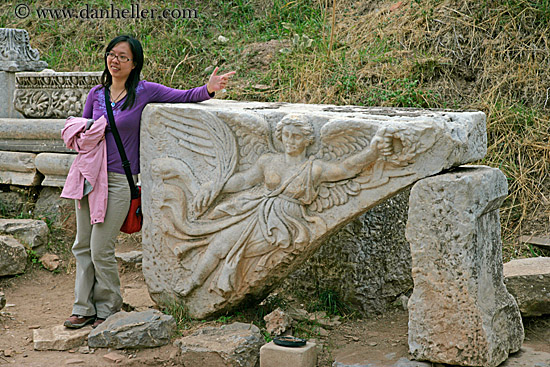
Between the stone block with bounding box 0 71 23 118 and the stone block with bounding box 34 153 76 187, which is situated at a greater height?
the stone block with bounding box 0 71 23 118

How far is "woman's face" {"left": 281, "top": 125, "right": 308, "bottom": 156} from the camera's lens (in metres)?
3.69

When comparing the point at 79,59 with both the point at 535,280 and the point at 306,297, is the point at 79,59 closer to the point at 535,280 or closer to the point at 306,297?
the point at 306,297

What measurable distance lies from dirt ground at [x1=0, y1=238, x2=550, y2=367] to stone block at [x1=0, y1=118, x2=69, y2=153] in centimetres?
143

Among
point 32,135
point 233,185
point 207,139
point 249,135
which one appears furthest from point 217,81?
point 32,135

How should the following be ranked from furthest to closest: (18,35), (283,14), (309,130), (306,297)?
(283,14) → (18,35) → (306,297) → (309,130)

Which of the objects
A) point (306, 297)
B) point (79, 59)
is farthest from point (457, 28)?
point (79, 59)

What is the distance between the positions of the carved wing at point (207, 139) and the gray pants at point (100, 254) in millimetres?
459

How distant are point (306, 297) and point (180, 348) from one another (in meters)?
1.19

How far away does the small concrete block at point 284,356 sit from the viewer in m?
3.54

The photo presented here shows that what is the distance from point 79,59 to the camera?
27.0ft

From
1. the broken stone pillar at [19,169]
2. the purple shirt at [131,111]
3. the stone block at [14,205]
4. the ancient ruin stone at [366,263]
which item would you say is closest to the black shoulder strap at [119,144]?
the purple shirt at [131,111]

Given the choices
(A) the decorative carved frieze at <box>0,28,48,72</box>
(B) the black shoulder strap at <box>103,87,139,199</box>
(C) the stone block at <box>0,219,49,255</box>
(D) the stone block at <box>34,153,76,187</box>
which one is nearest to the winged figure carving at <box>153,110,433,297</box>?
(B) the black shoulder strap at <box>103,87,139,199</box>

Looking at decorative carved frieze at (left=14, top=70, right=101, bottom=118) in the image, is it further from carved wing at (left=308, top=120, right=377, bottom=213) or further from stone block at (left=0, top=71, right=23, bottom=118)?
carved wing at (left=308, top=120, right=377, bottom=213)

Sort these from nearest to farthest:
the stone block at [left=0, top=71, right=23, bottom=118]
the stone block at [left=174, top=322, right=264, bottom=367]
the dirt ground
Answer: the stone block at [left=174, top=322, right=264, bottom=367], the dirt ground, the stone block at [left=0, top=71, right=23, bottom=118]
